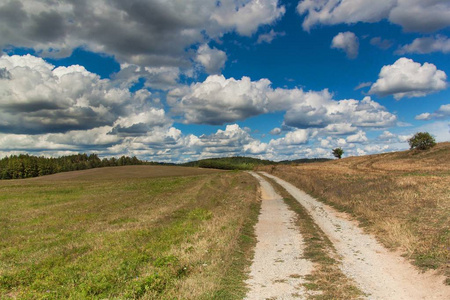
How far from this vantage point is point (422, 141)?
92438 mm

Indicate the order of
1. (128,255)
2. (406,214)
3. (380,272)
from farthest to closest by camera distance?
1. (406,214)
2. (128,255)
3. (380,272)

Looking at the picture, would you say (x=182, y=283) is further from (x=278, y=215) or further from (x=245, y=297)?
(x=278, y=215)

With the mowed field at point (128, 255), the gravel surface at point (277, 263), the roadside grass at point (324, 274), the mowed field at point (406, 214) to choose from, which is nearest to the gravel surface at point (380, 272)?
the roadside grass at point (324, 274)

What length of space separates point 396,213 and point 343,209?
16.6ft

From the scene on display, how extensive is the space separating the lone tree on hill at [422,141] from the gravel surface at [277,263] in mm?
94919

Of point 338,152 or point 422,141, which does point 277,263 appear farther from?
point 338,152

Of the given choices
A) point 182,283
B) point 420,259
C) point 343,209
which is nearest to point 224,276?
point 182,283

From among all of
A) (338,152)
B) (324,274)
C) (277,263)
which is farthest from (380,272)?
(338,152)

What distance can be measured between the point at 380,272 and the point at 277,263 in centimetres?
364

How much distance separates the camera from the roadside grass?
843 cm

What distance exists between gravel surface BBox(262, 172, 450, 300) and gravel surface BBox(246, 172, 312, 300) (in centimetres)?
178

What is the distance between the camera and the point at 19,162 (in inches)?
5256

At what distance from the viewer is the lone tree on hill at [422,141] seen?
300ft

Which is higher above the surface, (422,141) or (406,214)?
(422,141)
